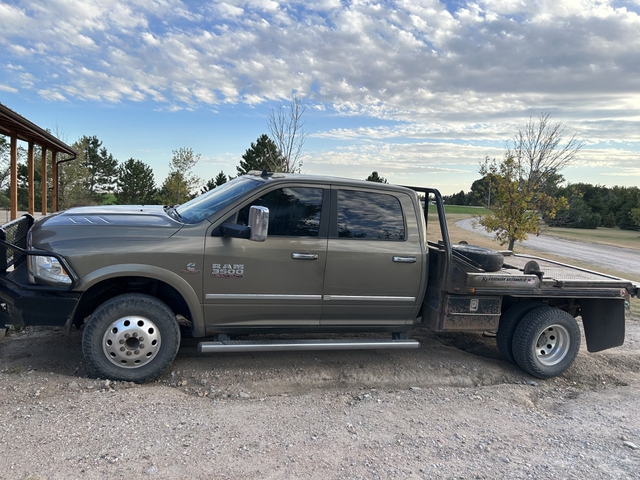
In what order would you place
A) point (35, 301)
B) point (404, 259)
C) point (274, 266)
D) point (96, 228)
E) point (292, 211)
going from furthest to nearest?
point (404, 259)
point (292, 211)
point (274, 266)
point (96, 228)
point (35, 301)

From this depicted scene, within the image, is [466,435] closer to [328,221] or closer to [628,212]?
[328,221]

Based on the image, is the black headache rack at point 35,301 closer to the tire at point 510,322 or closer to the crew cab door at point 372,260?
the crew cab door at point 372,260

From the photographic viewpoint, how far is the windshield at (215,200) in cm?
457

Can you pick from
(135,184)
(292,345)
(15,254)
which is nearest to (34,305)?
(15,254)

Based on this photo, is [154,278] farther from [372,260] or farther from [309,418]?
[372,260]

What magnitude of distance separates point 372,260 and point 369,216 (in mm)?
458

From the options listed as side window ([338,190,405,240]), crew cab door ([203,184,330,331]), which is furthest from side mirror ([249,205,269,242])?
side window ([338,190,405,240])

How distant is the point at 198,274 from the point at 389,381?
7.28ft

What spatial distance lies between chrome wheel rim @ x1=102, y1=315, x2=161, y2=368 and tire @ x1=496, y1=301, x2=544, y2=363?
12.1 ft

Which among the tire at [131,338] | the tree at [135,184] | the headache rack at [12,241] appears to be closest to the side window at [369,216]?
the tire at [131,338]

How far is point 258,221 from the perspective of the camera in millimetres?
4062

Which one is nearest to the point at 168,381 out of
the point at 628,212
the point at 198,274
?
the point at 198,274

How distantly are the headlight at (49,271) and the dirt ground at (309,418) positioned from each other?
2.78ft

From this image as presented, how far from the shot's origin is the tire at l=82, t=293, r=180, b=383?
412 centimetres
